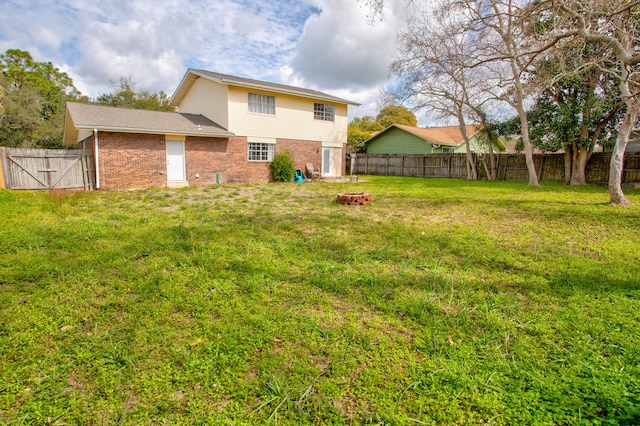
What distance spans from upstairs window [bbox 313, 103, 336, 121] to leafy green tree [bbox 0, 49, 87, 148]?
20.9 meters

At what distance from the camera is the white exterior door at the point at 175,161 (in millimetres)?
14484

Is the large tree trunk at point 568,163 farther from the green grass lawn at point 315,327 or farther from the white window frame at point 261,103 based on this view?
the white window frame at point 261,103

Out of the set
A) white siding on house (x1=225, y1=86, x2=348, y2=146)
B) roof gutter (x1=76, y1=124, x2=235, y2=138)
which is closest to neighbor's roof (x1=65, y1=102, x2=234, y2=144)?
roof gutter (x1=76, y1=124, x2=235, y2=138)

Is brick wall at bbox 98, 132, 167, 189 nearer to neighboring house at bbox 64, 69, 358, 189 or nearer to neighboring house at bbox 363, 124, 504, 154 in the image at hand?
neighboring house at bbox 64, 69, 358, 189

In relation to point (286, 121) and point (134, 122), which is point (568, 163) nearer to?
point (286, 121)

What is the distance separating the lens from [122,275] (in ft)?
12.8

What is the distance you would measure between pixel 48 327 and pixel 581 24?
919 centimetres

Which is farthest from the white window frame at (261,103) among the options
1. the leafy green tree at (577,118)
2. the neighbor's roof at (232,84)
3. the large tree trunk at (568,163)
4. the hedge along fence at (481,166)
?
the large tree trunk at (568,163)

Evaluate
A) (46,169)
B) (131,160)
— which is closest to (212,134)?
(131,160)

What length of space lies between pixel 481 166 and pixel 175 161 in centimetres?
1765

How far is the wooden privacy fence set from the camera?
11.4 m

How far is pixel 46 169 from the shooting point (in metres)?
11.9

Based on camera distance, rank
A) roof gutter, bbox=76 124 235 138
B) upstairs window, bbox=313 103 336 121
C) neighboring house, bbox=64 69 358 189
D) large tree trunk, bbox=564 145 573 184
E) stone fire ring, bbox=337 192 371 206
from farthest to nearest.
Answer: upstairs window, bbox=313 103 336 121
large tree trunk, bbox=564 145 573 184
neighboring house, bbox=64 69 358 189
roof gutter, bbox=76 124 235 138
stone fire ring, bbox=337 192 371 206

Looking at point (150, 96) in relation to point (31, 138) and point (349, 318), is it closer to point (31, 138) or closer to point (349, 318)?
point (31, 138)
